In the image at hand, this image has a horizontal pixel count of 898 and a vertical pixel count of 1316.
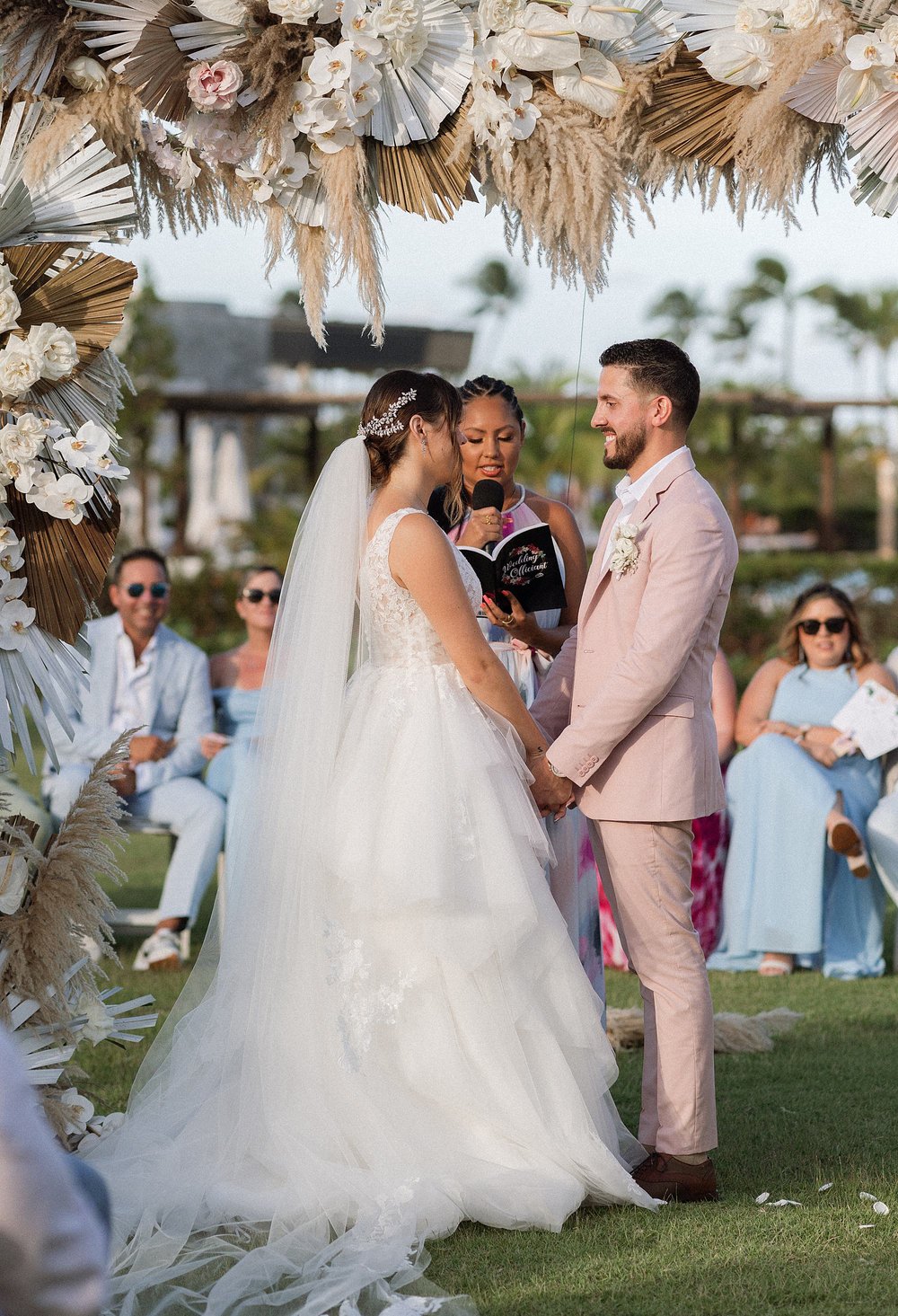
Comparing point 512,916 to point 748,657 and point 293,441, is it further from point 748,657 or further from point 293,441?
point 293,441

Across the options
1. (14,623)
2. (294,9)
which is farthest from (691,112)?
(14,623)

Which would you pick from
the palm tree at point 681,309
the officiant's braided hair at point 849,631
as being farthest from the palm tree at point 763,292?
the officiant's braided hair at point 849,631

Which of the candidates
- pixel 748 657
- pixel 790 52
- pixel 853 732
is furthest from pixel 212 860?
pixel 748 657

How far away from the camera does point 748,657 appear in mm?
18344

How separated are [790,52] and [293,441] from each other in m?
33.9

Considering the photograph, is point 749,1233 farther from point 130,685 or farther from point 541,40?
point 130,685

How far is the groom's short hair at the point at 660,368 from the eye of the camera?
414cm

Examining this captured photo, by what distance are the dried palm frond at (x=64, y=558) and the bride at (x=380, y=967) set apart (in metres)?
0.55

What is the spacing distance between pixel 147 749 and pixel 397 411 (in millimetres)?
3922

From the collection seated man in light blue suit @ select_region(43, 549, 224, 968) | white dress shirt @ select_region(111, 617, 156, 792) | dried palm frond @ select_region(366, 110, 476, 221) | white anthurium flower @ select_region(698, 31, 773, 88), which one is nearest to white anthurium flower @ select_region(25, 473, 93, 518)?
dried palm frond @ select_region(366, 110, 476, 221)

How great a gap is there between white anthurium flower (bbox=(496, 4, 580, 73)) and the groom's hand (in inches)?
77.6

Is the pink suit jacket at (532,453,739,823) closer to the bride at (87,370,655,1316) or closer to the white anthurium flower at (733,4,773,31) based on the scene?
the bride at (87,370,655,1316)

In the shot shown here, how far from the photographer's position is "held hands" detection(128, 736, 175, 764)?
7559 mm

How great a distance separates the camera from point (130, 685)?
786 centimetres
